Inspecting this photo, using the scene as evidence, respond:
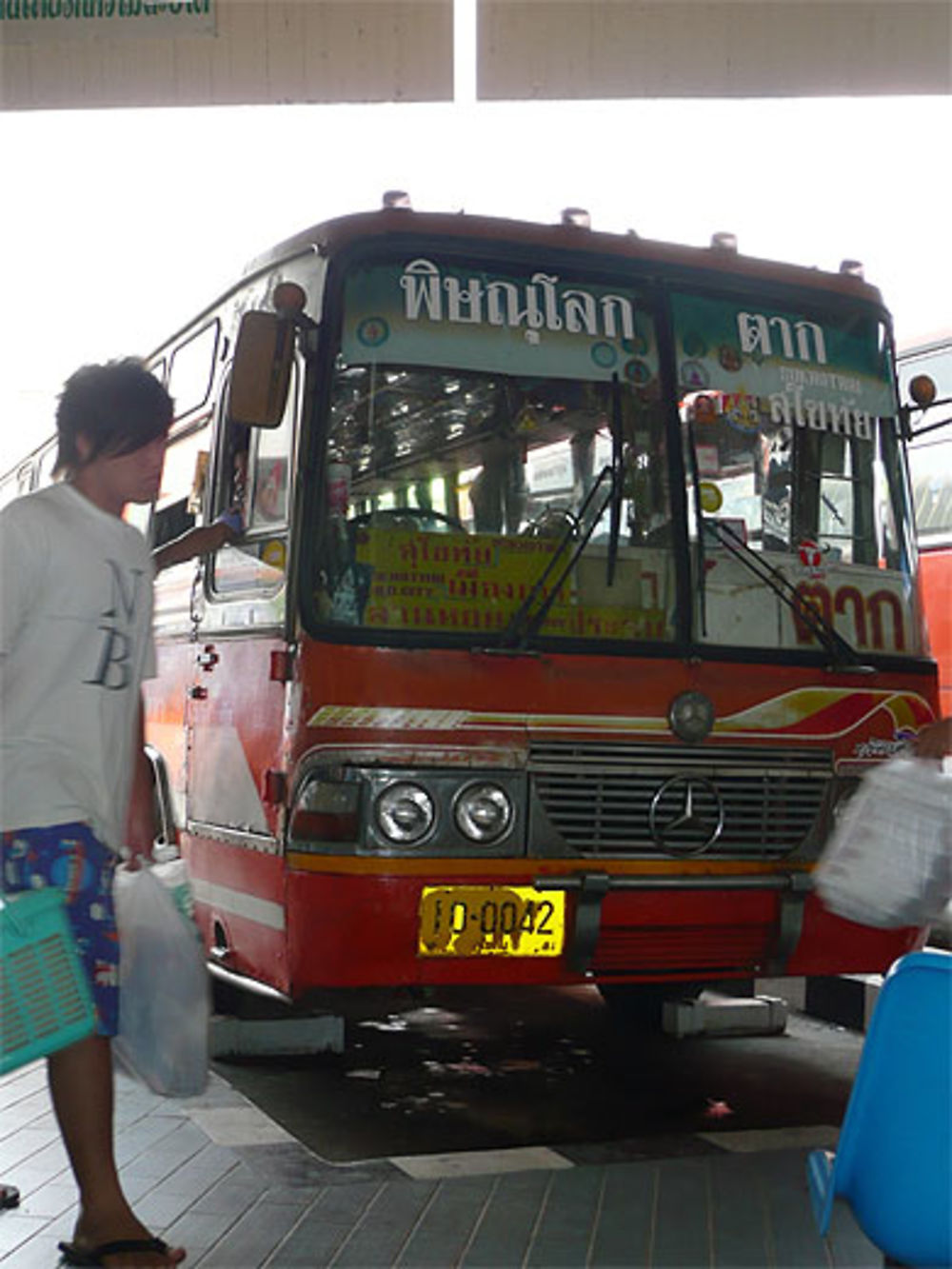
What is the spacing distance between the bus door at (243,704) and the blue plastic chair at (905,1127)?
274cm

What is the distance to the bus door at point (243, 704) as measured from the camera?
5.66 metres

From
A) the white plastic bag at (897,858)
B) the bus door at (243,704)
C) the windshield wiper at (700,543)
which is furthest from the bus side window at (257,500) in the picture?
the white plastic bag at (897,858)

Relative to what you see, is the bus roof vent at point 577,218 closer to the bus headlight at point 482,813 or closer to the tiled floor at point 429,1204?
the bus headlight at point 482,813

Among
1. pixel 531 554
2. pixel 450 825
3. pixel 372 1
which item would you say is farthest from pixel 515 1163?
pixel 372 1

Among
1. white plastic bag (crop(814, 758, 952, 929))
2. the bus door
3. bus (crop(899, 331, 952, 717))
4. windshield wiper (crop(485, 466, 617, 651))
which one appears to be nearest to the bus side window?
the bus door

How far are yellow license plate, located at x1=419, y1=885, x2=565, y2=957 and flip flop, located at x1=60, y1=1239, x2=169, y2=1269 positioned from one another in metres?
1.50

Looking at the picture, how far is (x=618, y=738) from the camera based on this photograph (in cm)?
562

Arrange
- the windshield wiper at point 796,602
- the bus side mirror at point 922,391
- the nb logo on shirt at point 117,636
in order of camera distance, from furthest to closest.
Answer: the bus side mirror at point 922,391
the windshield wiper at point 796,602
the nb logo on shirt at point 117,636

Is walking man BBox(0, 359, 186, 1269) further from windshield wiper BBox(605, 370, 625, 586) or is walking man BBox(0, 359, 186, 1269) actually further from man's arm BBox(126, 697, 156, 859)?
windshield wiper BBox(605, 370, 625, 586)

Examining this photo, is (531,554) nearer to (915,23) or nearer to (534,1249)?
(534,1249)

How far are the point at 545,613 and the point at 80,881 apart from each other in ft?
6.78

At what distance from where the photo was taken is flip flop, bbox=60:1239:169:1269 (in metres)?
4.00

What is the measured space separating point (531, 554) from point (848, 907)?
2.46 m

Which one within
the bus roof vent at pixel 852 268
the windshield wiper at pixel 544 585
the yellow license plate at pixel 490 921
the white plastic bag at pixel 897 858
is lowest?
the yellow license plate at pixel 490 921
